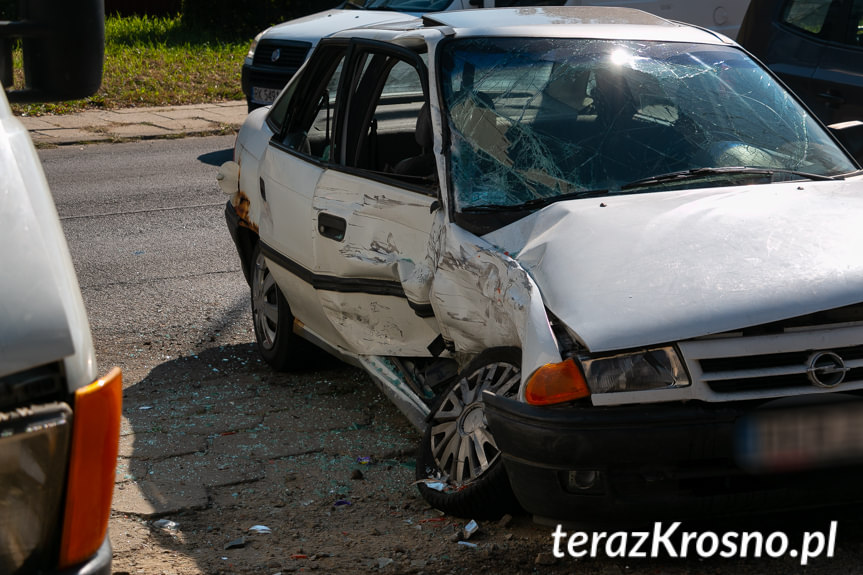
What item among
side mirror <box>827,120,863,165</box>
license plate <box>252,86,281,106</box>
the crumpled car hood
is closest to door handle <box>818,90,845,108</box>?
side mirror <box>827,120,863,165</box>

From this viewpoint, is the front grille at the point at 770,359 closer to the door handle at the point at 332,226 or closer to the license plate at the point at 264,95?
the door handle at the point at 332,226

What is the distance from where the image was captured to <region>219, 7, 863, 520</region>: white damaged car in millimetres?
3256

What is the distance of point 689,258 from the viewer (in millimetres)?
3551

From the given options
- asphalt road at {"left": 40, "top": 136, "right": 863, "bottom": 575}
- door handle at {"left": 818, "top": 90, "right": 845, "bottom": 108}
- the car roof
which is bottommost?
asphalt road at {"left": 40, "top": 136, "right": 863, "bottom": 575}

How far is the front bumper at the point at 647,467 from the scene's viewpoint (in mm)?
3213

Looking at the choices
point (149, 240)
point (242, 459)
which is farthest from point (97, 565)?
point (149, 240)

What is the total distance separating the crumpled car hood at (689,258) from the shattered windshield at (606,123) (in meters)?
0.19

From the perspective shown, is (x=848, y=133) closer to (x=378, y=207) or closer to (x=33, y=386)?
(x=378, y=207)

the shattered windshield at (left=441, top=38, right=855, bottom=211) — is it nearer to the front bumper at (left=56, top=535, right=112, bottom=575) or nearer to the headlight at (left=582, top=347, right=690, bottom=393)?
the headlight at (left=582, top=347, right=690, bottom=393)

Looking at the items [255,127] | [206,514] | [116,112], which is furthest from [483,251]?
[116,112]

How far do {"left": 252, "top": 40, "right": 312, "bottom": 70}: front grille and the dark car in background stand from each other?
5.19m

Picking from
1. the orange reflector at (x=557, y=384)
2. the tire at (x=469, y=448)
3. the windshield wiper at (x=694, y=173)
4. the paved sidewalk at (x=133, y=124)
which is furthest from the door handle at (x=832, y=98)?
the paved sidewalk at (x=133, y=124)

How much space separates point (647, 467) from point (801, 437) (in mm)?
438

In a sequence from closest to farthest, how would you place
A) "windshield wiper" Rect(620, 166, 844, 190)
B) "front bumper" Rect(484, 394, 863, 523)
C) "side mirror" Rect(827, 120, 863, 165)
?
"front bumper" Rect(484, 394, 863, 523), "windshield wiper" Rect(620, 166, 844, 190), "side mirror" Rect(827, 120, 863, 165)
